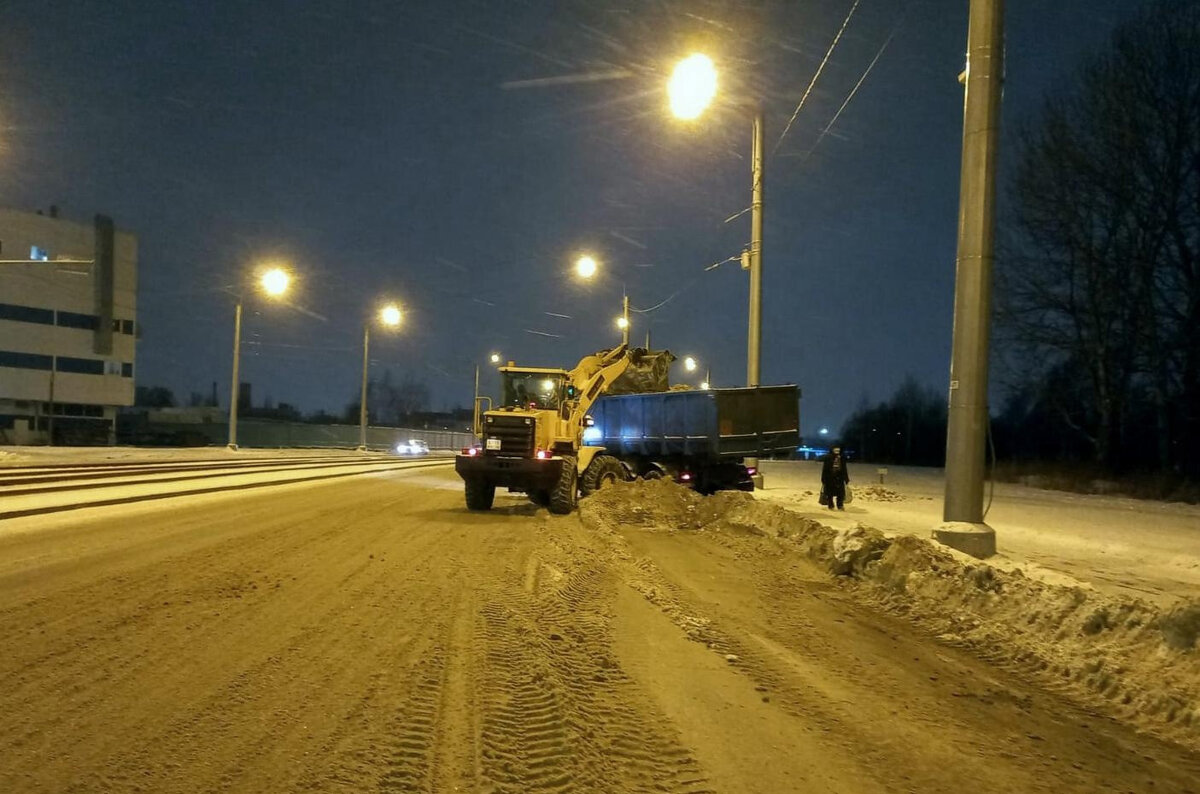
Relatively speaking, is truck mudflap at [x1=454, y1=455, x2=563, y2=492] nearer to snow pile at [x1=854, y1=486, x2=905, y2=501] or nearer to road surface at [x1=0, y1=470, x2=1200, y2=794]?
road surface at [x1=0, y1=470, x2=1200, y2=794]

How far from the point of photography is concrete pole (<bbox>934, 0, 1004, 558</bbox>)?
35.4 ft

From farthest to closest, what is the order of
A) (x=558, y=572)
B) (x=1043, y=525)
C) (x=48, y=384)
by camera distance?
(x=48, y=384), (x=1043, y=525), (x=558, y=572)

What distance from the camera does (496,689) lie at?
589cm

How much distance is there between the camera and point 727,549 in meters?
13.6

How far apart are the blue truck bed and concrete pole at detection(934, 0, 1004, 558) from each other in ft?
33.5

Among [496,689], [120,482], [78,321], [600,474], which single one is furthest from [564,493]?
[78,321]

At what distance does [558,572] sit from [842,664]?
4.60 meters

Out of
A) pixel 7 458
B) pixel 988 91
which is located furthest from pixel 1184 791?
pixel 7 458

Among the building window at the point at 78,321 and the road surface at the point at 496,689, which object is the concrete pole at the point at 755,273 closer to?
the road surface at the point at 496,689

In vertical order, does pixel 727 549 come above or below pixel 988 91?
below

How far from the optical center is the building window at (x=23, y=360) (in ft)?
237

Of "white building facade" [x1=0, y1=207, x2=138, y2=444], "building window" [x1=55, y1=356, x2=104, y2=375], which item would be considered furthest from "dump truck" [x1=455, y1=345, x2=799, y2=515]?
"building window" [x1=55, y1=356, x2=104, y2=375]

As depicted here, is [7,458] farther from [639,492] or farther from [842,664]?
[842,664]

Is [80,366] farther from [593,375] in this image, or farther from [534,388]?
[534,388]
